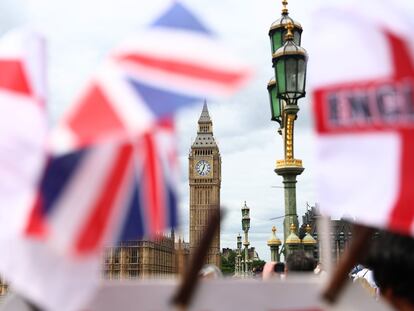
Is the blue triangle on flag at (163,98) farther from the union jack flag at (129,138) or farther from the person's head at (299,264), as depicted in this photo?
the person's head at (299,264)

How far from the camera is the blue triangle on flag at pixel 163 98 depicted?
1.79 metres

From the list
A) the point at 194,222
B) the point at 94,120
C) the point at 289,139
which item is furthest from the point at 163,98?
the point at 194,222

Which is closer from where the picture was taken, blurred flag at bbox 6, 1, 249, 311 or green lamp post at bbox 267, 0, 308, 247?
blurred flag at bbox 6, 1, 249, 311

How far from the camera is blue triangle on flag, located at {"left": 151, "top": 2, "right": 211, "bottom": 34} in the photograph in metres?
1.93

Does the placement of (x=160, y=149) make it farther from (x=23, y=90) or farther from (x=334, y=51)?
(x=334, y=51)

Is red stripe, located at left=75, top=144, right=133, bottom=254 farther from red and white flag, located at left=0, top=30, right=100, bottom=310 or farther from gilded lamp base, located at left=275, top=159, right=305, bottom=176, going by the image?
gilded lamp base, located at left=275, top=159, right=305, bottom=176

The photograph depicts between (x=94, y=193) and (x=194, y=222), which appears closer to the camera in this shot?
(x=94, y=193)

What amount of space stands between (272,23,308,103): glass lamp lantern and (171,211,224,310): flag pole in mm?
6107

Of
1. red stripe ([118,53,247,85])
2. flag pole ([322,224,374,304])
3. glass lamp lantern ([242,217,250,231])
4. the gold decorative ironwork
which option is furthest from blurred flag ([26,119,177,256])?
glass lamp lantern ([242,217,250,231])

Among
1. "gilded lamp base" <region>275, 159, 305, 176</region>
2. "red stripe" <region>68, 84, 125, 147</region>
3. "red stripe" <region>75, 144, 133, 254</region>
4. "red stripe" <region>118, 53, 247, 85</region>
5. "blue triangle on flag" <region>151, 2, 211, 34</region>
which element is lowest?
"red stripe" <region>75, 144, 133, 254</region>

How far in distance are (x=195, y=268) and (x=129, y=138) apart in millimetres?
421

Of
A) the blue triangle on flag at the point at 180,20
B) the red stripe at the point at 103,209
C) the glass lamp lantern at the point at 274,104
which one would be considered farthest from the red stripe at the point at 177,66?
the glass lamp lantern at the point at 274,104

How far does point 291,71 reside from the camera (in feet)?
25.5

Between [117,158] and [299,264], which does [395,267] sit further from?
[299,264]
